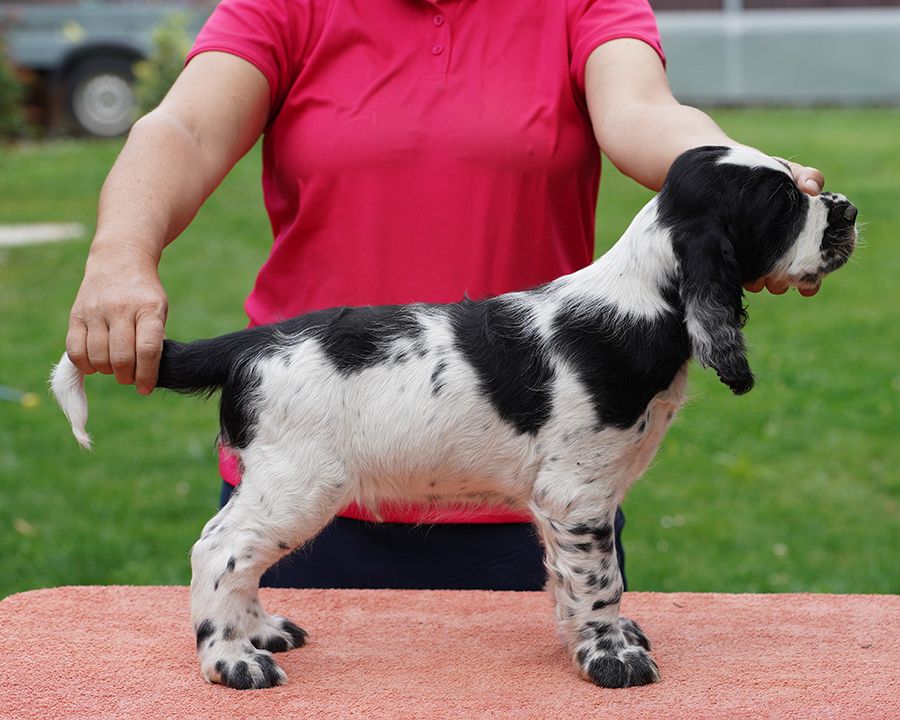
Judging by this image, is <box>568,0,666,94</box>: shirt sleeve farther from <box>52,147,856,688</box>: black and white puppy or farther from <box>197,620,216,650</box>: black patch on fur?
<box>197,620,216,650</box>: black patch on fur

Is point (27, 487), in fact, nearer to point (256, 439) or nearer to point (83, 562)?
point (83, 562)

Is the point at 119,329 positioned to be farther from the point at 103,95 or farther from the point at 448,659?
the point at 103,95

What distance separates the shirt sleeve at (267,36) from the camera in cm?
325

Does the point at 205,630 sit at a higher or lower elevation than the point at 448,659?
higher

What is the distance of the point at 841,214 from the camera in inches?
104

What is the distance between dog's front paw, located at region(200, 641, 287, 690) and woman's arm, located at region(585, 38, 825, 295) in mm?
1358

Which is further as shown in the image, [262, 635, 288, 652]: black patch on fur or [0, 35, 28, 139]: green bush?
[0, 35, 28, 139]: green bush

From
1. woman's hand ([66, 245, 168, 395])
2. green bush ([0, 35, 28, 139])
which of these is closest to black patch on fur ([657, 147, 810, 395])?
woman's hand ([66, 245, 168, 395])

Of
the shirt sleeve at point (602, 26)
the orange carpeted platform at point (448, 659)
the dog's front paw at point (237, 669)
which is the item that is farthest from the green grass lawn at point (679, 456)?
the dog's front paw at point (237, 669)

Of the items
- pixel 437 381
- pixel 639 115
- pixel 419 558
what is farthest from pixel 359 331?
pixel 419 558

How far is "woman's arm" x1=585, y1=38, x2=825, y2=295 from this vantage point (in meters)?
2.89

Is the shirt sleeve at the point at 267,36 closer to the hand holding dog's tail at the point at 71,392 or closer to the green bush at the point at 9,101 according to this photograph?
the hand holding dog's tail at the point at 71,392

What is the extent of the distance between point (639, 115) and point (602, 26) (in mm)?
359

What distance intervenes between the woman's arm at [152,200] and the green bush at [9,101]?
12722mm
